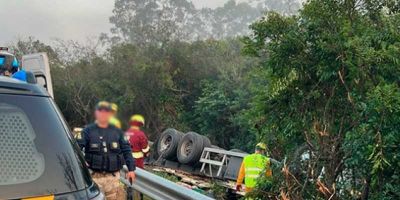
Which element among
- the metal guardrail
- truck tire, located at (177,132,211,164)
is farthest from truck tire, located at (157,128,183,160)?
the metal guardrail

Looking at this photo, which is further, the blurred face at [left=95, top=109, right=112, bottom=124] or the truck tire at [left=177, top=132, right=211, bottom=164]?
the truck tire at [left=177, top=132, right=211, bottom=164]

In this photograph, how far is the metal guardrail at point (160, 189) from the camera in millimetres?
4408

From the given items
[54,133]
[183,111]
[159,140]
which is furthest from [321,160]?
[183,111]

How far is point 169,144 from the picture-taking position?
1464cm

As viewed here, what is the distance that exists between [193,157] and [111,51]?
14677 millimetres

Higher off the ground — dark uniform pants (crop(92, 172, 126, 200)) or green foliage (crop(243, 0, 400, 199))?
green foliage (crop(243, 0, 400, 199))

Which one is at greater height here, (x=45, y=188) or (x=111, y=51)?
(x=111, y=51)

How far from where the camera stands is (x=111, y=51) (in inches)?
1048

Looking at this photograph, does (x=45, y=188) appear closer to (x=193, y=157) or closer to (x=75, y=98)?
(x=193, y=157)

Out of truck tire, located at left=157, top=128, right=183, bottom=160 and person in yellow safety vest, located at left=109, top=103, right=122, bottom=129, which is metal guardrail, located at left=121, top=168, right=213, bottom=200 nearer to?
person in yellow safety vest, located at left=109, top=103, right=122, bottom=129

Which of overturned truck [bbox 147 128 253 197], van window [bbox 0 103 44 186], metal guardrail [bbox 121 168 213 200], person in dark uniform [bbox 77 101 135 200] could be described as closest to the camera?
van window [bbox 0 103 44 186]

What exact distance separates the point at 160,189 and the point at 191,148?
8.43m

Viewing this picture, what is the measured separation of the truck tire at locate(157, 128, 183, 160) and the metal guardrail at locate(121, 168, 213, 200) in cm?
800

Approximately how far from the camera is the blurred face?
190 inches
